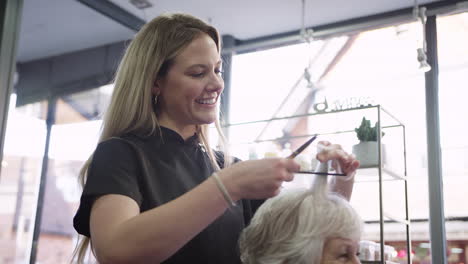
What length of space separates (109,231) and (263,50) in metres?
4.38

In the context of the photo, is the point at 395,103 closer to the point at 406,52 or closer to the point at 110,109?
the point at 406,52

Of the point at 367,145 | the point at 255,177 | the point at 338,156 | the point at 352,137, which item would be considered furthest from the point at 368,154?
the point at 255,177

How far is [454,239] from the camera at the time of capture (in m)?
4.19

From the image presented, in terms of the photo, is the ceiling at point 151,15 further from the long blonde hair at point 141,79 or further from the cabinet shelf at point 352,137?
the long blonde hair at point 141,79

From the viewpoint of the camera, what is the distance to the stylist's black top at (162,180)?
127 centimetres

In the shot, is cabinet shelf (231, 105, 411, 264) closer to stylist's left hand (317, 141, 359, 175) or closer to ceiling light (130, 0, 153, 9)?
ceiling light (130, 0, 153, 9)

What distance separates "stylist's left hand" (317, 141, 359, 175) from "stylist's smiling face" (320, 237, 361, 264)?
6.9 inches

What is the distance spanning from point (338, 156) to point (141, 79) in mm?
534

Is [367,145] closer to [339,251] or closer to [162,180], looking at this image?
[339,251]

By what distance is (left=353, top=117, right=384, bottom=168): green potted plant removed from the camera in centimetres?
349

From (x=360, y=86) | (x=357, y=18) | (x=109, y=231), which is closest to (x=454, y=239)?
(x=360, y=86)

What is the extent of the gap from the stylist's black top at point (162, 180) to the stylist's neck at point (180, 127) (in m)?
0.01

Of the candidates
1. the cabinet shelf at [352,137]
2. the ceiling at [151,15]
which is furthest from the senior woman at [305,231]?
the ceiling at [151,15]

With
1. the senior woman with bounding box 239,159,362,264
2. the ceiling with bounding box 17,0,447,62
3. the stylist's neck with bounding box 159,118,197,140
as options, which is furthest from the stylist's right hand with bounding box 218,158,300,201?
the ceiling with bounding box 17,0,447,62
